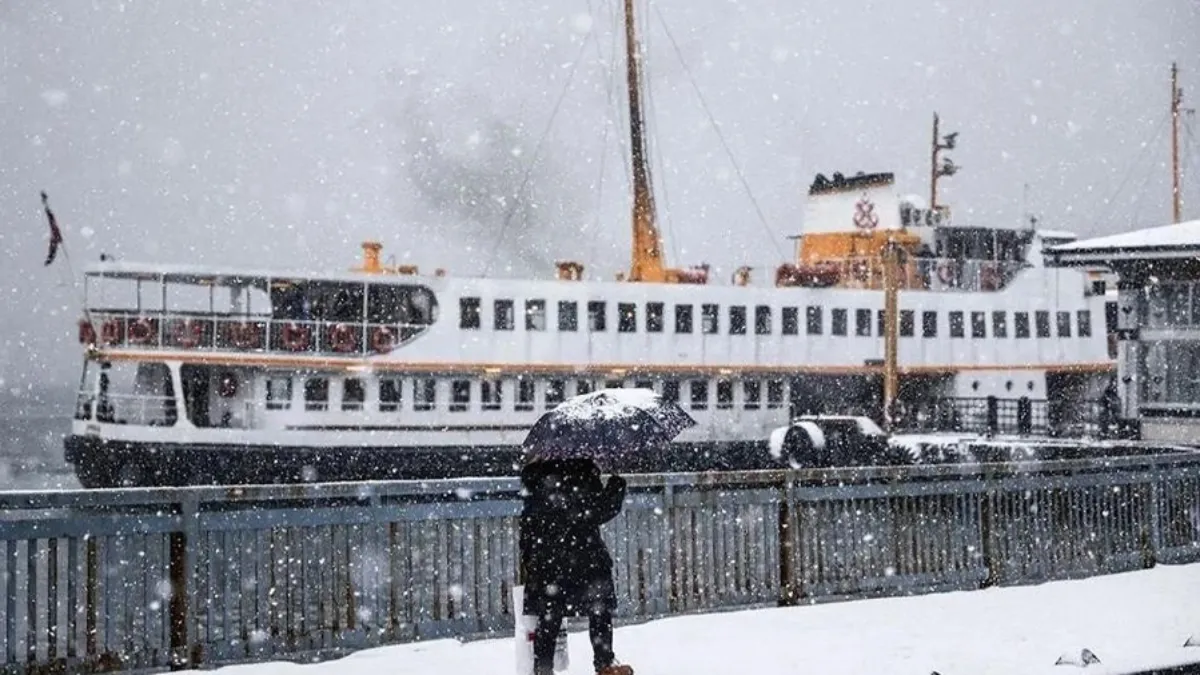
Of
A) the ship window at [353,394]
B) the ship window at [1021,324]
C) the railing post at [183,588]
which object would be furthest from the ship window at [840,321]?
the railing post at [183,588]

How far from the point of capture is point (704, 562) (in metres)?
11.5

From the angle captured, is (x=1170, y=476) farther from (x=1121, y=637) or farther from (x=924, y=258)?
(x=924, y=258)

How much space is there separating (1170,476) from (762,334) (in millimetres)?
25302

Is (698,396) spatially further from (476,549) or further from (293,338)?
(476,549)

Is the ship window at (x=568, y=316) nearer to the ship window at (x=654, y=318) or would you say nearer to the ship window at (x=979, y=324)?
the ship window at (x=654, y=318)

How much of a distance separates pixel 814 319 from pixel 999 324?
25.5ft

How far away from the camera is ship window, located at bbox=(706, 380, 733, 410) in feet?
131

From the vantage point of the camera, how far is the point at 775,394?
4091 centimetres

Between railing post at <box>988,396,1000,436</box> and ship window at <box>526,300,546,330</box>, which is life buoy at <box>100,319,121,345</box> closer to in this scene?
ship window at <box>526,300,546,330</box>

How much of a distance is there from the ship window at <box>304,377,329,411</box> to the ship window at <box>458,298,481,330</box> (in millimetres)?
3816

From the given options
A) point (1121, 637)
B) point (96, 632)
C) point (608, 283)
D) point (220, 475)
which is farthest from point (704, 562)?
point (608, 283)

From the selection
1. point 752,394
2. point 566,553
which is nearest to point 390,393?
point 752,394

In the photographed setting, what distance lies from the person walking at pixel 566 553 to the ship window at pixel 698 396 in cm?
3150

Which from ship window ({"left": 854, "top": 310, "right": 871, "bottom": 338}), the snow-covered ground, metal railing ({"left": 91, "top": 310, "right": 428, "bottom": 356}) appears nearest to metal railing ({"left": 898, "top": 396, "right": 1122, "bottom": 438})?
ship window ({"left": 854, "top": 310, "right": 871, "bottom": 338})
